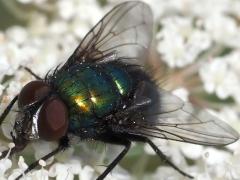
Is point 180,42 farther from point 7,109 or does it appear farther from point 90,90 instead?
point 7,109

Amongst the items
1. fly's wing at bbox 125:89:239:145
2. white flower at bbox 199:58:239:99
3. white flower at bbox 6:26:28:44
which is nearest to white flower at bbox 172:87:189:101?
white flower at bbox 199:58:239:99

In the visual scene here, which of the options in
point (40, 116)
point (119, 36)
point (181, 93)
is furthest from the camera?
point (181, 93)

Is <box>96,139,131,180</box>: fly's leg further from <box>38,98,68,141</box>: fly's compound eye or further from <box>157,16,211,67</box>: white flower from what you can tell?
<box>157,16,211,67</box>: white flower

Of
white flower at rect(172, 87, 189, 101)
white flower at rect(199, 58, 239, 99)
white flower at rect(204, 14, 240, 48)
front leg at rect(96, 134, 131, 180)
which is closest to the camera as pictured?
front leg at rect(96, 134, 131, 180)

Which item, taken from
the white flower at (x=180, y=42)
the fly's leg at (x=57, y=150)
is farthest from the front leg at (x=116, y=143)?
the white flower at (x=180, y=42)

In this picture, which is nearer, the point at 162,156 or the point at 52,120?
the point at 52,120

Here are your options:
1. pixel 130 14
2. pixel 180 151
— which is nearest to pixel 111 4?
pixel 130 14

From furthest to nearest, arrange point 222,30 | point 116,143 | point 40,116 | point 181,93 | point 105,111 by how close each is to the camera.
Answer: point 222,30 → point 181,93 → point 116,143 → point 105,111 → point 40,116

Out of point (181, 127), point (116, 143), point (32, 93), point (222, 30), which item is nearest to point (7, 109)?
point (32, 93)
